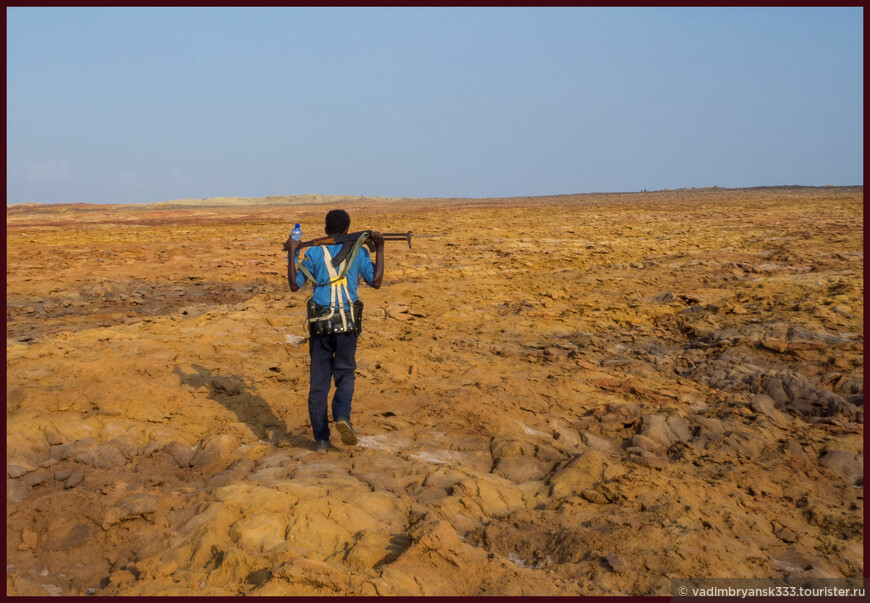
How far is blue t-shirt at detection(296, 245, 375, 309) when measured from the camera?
472 cm

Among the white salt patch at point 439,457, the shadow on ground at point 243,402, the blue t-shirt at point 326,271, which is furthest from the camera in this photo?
the shadow on ground at point 243,402

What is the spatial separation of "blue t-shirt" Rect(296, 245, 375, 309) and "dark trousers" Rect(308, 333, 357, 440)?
260mm

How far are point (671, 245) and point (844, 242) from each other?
308cm

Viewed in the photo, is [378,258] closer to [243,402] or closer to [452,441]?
[452,441]

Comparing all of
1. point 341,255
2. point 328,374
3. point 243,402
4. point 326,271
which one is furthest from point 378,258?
point 243,402

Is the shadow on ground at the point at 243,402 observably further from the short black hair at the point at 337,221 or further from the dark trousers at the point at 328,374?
the short black hair at the point at 337,221

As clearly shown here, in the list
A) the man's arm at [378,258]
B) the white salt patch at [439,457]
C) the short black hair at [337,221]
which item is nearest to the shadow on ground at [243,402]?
the white salt patch at [439,457]

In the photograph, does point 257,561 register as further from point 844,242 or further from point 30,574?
point 844,242

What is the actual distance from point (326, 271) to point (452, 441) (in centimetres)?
155

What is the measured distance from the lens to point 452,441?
5.20 metres

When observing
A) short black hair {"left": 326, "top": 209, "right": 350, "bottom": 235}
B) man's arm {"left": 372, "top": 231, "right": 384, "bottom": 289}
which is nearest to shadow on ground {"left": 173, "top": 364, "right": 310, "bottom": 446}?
man's arm {"left": 372, "top": 231, "right": 384, "bottom": 289}

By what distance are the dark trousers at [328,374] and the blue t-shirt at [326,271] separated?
0.26 meters

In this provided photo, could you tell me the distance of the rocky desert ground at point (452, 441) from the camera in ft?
11.1

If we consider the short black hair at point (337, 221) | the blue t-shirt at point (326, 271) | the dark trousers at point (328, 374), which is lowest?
the dark trousers at point (328, 374)
